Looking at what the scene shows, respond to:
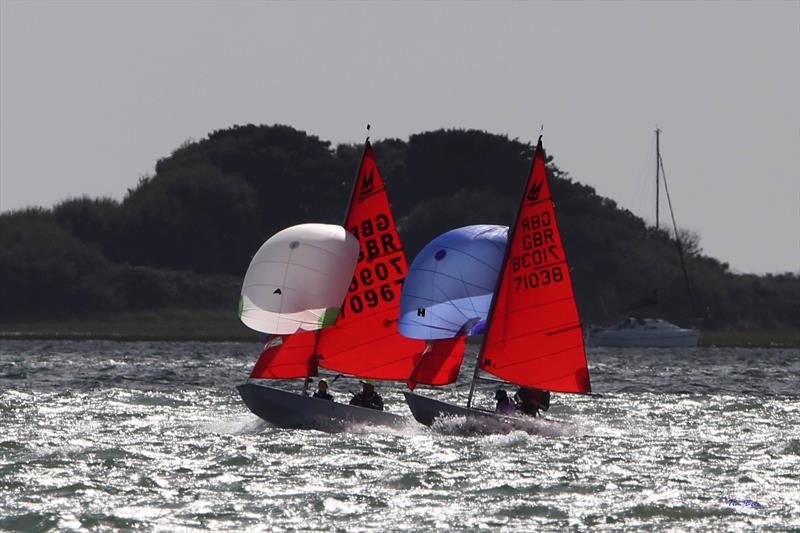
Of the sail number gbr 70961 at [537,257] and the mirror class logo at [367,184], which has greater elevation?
the mirror class logo at [367,184]

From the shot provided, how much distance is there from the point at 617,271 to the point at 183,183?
36843 millimetres

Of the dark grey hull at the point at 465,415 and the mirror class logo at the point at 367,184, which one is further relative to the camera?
the mirror class logo at the point at 367,184

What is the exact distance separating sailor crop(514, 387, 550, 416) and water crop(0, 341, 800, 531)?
1096mm

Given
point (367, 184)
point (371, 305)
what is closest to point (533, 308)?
point (371, 305)

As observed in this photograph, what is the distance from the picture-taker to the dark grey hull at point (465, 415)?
3403 cm

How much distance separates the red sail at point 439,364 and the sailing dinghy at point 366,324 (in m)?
0.17

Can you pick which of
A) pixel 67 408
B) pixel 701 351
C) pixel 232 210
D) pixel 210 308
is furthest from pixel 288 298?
pixel 232 210

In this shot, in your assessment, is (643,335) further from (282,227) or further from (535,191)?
(535,191)

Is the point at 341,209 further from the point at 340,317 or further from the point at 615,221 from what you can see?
the point at 340,317

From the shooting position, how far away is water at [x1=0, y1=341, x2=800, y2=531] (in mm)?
23562

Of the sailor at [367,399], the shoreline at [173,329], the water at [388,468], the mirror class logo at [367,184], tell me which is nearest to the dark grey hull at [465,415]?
the water at [388,468]

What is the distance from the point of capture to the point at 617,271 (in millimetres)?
130750

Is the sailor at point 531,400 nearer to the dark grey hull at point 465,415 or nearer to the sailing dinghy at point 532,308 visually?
the sailing dinghy at point 532,308

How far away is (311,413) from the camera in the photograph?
114 ft
